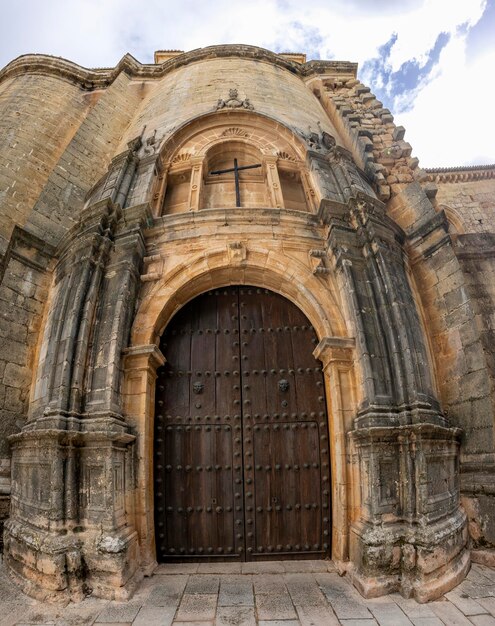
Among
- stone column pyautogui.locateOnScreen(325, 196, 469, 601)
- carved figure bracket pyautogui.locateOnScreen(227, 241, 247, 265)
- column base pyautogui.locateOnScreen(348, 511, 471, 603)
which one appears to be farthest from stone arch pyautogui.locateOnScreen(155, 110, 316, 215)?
column base pyautogui.locateOnScreen(348, 511, 471, 603)

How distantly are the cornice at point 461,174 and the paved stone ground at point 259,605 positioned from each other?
1249cm

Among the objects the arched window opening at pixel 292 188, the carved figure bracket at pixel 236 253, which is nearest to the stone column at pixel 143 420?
the carved figure bracket at pixel 236 253

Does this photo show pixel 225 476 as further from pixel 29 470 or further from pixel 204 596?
pixel 29 470

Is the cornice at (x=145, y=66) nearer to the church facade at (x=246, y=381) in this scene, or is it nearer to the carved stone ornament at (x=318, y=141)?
the carved stone ornament at (x=318, y=141)

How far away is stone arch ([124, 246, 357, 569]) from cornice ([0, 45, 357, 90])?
807cm

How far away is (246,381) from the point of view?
14.5 ft

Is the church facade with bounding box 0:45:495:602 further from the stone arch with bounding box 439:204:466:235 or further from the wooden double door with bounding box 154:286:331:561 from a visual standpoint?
the stone arch with bounding box 439:204:466:235

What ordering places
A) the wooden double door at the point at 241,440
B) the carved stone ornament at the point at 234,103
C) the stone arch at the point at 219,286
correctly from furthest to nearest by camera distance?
the carved stone ornament at the point at 234,103, the wooden double door at the point at 241,440, the stone arch at the point at 219,286

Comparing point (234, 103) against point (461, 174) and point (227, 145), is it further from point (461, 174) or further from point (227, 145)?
point (461, 174)

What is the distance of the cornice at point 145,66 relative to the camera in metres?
9.58

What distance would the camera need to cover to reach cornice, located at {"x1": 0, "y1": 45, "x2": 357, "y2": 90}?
31.4 feet

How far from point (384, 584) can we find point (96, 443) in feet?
9.90

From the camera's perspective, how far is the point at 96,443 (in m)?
3.46

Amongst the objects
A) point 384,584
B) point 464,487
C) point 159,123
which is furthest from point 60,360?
point 159,123
